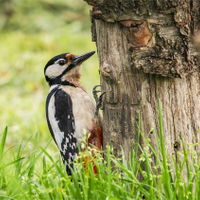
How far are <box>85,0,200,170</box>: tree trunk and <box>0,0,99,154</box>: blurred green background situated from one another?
161cm

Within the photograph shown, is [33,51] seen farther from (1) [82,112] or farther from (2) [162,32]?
(2) [162,32]

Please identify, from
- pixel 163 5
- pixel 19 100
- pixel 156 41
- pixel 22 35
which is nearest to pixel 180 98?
pixel 156 41

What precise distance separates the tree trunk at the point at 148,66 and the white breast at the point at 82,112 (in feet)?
2.00

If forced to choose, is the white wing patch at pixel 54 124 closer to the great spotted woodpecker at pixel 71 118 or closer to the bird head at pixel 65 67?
the great spotted woodpecker at pixel 71 118

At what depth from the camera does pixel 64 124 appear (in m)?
3.17

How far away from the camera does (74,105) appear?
3.14 meters

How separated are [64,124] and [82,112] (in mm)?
226

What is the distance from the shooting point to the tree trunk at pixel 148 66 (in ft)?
6.78

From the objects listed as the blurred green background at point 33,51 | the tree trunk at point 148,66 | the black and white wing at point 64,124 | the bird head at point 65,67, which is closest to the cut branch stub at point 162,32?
the tree trunk at point 148,66

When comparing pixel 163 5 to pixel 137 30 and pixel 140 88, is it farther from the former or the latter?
pixel 140 88

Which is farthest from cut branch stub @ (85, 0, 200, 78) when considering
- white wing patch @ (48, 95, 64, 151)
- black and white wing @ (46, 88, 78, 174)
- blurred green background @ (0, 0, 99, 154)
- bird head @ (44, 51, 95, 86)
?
blurred green background @ (0, 0, 99, 154)

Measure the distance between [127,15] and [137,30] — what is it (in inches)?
4.6

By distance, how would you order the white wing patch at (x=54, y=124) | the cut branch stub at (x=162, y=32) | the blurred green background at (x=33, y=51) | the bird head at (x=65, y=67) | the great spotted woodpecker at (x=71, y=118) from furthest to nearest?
the blurred green background at (x=33, y=51), the bird head at (x=65, y=67), the white wing patch at (x=54, y=124), the great spotted woodpecker at (x=71, y=118), the cut branch stub at (x=162, y=32)

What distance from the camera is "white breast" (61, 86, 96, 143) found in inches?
121
